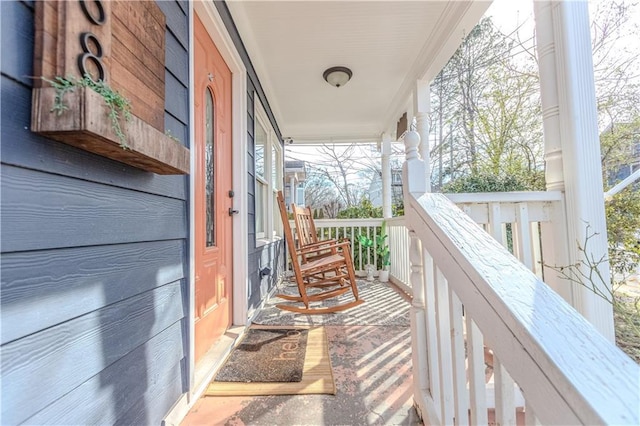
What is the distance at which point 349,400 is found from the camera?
1.37 metres

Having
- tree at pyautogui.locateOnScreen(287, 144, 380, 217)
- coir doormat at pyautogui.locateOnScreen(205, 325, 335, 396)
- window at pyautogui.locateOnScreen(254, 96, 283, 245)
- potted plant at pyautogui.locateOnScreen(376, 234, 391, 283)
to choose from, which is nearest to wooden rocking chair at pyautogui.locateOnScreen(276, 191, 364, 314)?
coir doormat at pyautogui.locateOnScreen(205, 325, 335, 396)

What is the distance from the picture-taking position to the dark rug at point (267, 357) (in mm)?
1556

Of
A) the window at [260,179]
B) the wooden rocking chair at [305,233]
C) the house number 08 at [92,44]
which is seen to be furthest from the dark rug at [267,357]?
the house number 08 at [92,44]

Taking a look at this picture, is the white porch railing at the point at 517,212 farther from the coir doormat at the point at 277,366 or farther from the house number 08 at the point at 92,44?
the house number 08 at the point at 92,44

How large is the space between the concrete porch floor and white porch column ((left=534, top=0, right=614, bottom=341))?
0.92 m

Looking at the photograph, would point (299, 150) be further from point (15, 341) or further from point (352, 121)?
point (15, 341)

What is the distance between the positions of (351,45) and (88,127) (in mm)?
2571

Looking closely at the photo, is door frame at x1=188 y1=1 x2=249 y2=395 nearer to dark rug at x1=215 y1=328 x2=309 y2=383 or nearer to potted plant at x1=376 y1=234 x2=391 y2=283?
dark rug at x1=215 y1=328 x2=309 y2=383

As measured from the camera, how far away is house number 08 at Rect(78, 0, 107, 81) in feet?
2.22

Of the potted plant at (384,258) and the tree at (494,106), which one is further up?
the tree at (494,106)

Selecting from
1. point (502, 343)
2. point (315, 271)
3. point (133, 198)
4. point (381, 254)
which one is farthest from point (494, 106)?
point (133, 198)

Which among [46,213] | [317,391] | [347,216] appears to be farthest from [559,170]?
[347,216]

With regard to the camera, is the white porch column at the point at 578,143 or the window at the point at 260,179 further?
the window at the point at 260,179

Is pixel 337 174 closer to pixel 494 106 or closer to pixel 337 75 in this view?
pixel 494 106
